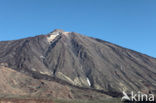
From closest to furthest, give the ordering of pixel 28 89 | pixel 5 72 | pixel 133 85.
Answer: pixel 28 89 → pixel 5 72 → pixel 133 85

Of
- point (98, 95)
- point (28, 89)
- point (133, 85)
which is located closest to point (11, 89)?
point (28, 89)

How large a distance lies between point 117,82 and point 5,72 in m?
75.8

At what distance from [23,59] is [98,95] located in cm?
8570

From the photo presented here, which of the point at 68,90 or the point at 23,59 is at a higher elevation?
the point at 23,59

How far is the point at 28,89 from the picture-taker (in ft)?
423

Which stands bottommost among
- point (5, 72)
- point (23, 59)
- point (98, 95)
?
point (98, 95)

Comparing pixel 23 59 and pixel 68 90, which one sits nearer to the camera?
pixel 68 90

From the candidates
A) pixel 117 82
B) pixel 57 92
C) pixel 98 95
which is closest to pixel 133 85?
pixel 117 82

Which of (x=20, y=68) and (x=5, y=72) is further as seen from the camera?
(x=20, y=68)

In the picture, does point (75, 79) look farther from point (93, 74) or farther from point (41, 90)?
point (41, 90)

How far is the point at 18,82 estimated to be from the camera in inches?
5305

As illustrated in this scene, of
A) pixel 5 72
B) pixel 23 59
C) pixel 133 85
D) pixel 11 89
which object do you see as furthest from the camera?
pixel 23 59

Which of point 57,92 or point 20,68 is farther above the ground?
point 20,68

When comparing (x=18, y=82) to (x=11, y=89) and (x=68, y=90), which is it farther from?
(x=68, y=90)
